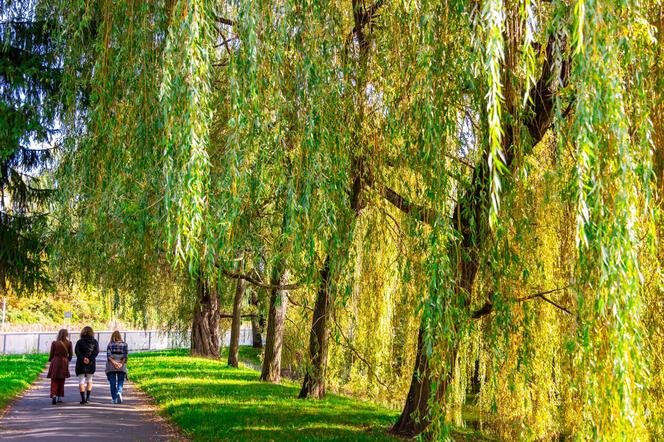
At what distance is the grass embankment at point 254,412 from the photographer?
34.4ft

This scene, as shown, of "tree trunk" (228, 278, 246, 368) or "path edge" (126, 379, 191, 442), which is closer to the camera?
"path edge" (126, 379, 191, 442)

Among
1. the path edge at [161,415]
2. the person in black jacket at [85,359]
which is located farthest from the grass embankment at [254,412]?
the person in black jacket at [85,359]

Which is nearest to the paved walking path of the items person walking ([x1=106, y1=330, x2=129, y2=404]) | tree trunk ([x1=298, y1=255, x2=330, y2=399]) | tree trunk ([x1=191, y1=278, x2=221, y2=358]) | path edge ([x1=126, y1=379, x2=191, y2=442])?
path edge ([x1=126, y1=379, x2=191, y2=442])

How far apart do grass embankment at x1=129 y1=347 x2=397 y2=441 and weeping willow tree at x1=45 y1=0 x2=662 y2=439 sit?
2.29 m

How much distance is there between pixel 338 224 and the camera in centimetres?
755

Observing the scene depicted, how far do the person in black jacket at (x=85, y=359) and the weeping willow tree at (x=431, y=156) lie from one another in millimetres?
5438

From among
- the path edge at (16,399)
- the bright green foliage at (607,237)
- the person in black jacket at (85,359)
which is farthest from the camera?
the person in black jacket at (85,359)

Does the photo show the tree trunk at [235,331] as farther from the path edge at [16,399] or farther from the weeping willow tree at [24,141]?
the weeping willow tree at [24,141]

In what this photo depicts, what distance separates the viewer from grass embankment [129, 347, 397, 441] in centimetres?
1050

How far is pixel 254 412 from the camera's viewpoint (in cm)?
1260

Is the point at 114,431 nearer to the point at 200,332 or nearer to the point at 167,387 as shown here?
the point at 167,387

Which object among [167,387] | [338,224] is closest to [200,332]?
[167,387]

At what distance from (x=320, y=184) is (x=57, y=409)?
9.22m

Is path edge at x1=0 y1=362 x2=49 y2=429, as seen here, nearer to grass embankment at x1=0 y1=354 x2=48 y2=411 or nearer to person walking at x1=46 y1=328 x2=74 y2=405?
grass embankment at x1=0 y1=354 x2=48 y2=411
